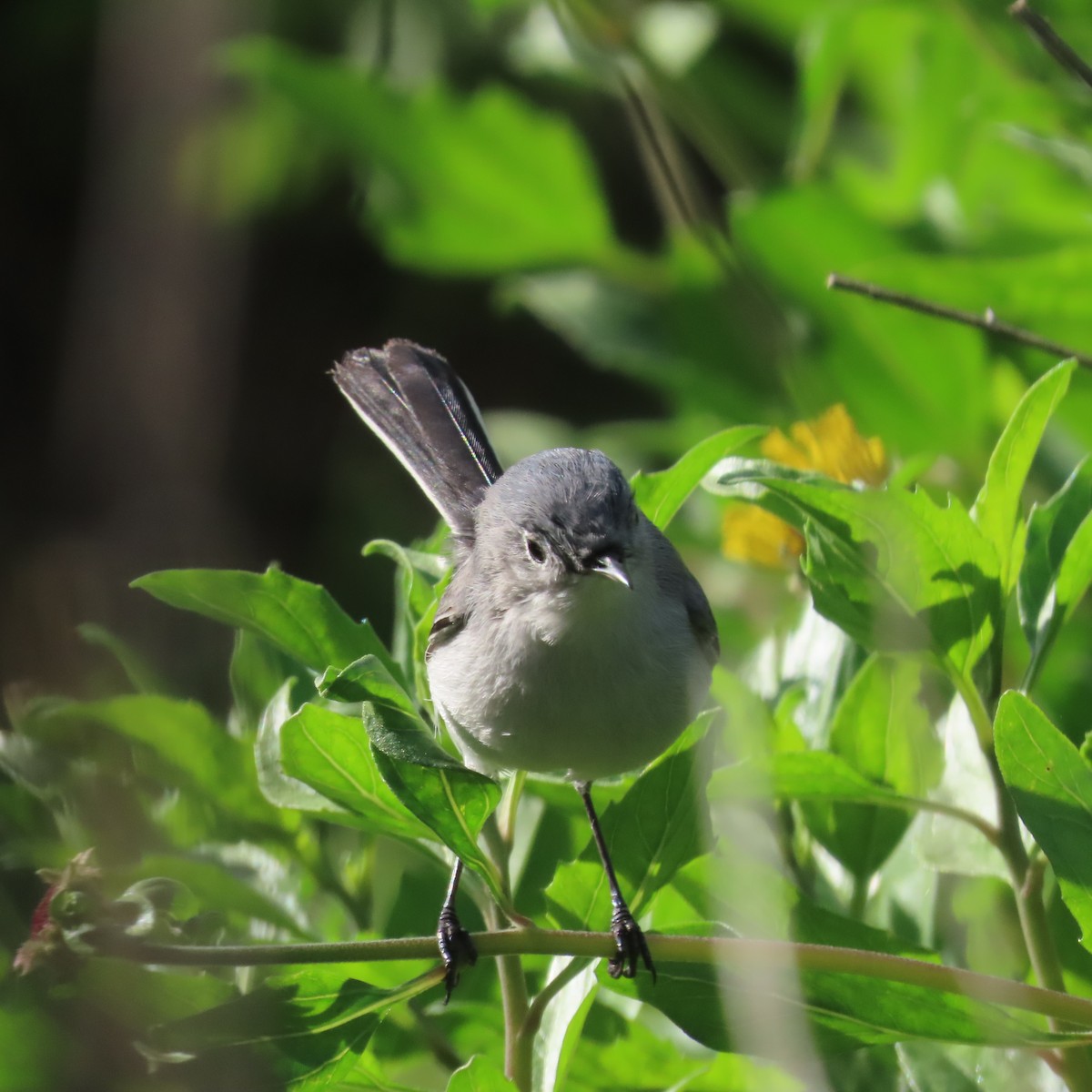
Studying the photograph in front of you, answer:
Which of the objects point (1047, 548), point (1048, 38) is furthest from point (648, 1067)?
point (1048, 38)

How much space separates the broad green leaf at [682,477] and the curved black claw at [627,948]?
13.9 inches

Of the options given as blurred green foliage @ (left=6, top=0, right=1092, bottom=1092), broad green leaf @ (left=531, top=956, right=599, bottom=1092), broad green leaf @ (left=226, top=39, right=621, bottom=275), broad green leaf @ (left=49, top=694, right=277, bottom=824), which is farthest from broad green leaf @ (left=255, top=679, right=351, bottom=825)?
broad green leaf @ (left=226, top=39, right=621, bottom=275)

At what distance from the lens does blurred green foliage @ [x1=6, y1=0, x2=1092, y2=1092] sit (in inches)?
39.9

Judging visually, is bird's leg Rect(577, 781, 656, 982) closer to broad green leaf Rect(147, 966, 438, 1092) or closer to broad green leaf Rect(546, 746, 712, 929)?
broad green leaf Rect(546, 746, 712, 929)

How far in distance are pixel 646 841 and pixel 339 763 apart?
0.77 feet

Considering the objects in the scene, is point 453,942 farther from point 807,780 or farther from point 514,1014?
point 807,780

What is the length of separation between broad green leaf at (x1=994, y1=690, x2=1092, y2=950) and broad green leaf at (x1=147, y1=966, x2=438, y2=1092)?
410 mm

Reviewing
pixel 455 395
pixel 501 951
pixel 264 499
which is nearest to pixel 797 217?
pixel 455 395

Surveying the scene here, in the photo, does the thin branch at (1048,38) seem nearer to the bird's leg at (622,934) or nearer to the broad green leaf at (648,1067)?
the bird's leg at (622,934)

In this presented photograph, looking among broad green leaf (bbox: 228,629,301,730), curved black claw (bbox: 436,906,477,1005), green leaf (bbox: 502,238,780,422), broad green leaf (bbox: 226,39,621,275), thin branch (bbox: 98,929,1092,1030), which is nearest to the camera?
thin branch (bbox: 98,929,1092,1030)

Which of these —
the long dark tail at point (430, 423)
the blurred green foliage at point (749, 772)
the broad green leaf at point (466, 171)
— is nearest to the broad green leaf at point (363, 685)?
the blurred green foliage at point (749, 772)

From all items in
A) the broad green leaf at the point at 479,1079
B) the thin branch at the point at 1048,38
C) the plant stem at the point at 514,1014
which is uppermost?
the thin branch at the point at 1048,38

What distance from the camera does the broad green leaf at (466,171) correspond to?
7.48 feet

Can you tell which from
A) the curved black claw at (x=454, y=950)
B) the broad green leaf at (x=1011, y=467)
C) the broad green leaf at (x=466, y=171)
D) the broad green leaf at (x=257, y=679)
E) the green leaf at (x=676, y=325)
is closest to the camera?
the curved black claw at (x=454, y=950)
